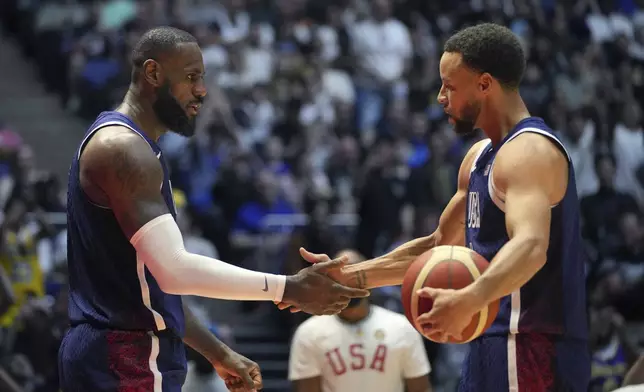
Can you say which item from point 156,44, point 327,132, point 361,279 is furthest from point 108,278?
point 327,132

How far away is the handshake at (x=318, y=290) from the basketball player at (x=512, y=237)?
0.21 metres

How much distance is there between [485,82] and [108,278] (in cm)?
197

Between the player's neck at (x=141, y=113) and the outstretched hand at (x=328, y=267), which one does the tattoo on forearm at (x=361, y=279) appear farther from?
the player's neck at (x=141, y=113)

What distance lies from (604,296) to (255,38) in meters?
6.92

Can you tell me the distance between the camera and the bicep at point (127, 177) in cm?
541

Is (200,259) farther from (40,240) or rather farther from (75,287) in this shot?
(40,240)

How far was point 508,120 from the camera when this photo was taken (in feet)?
18.9

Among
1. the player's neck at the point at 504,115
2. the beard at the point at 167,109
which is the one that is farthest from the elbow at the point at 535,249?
the beard at the point at 167,109

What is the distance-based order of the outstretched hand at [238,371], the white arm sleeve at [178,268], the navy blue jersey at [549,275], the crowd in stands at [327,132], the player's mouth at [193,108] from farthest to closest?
the crowd in stands at [327,132]
the outstretched hand at [238,371]
the player's mouth at [193,108]
the navy blue jersey at [549,275]
the white arm sleeve at [178,268]

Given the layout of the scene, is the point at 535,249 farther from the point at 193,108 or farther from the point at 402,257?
the point at 193,108

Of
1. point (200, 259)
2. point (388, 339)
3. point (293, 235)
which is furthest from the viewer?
point (293, 235)

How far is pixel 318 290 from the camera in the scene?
19.0 ft

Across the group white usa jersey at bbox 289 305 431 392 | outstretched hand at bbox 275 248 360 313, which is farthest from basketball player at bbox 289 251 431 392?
outstretched hand at bbox 275 248 360 313

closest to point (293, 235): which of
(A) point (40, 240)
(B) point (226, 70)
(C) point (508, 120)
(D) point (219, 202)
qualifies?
(D) point (219, 202)
